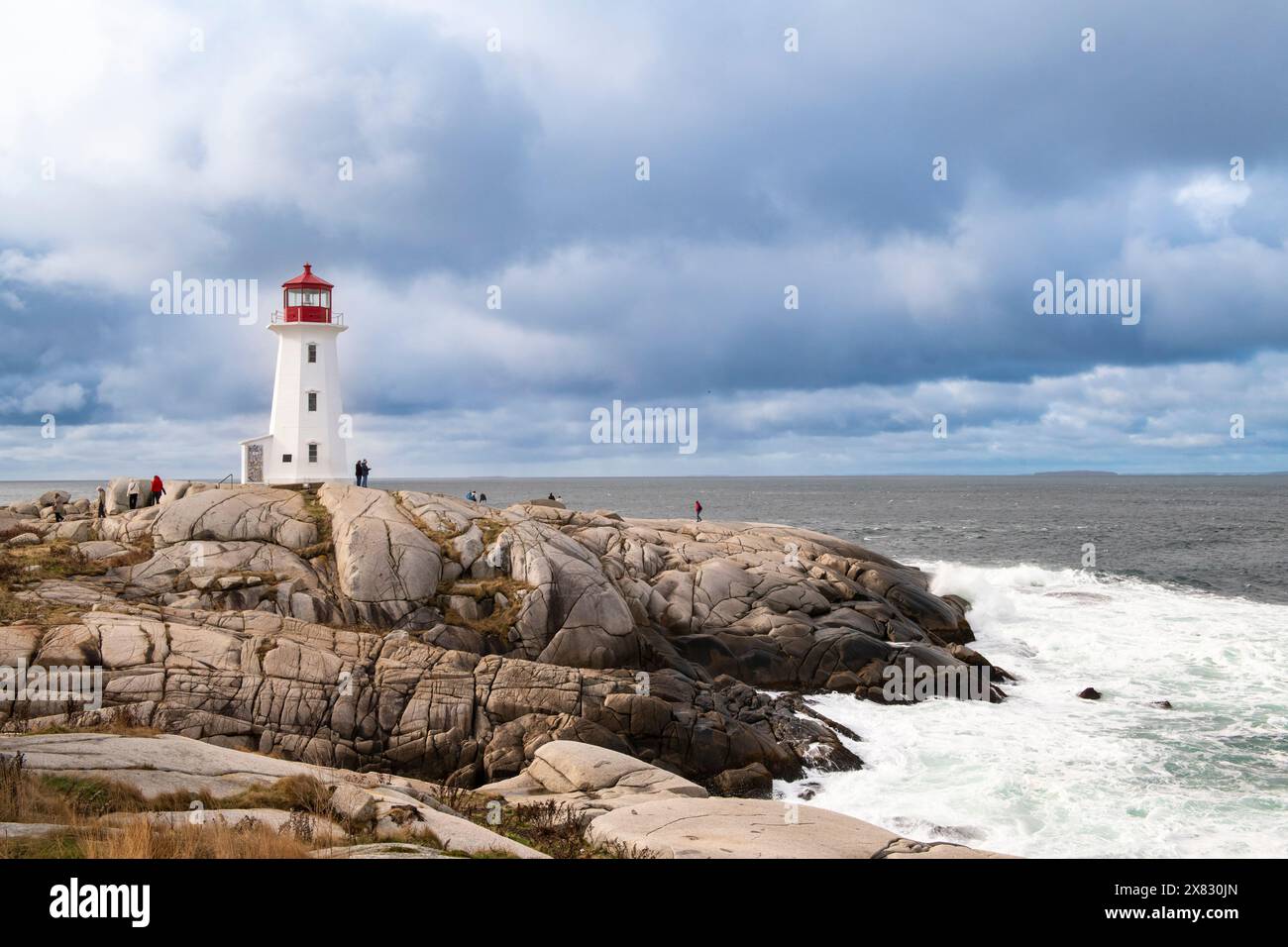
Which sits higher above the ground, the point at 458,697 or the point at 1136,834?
the point at 458,697

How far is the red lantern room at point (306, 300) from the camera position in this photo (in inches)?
1539

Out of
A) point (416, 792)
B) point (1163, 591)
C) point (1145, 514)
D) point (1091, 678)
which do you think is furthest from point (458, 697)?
point (1145, 514)

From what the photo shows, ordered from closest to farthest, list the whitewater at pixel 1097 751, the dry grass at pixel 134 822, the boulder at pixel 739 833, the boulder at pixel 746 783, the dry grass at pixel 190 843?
the dry grass at pixel 190 843
the dry grass at pixel 134 822
the boulder at pixel 739 833
the whitewater at pixel 1097 751
the boulder at pixel 746 783

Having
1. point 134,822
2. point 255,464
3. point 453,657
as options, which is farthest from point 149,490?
point 134,822

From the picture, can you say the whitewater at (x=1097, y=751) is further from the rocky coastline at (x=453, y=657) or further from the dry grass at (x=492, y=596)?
the dry grass at (x=492, y=596)

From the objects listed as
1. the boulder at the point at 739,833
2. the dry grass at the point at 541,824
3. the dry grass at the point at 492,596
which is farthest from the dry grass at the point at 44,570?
the boulder at the point at 739,833

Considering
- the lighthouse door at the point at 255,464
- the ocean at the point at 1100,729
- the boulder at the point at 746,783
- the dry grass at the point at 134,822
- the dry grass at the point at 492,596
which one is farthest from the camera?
the lighthouse door at the point at 255,464

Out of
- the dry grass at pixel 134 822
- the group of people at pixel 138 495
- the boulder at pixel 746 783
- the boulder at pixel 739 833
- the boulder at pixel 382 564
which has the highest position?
the group of people at pixel 138 495

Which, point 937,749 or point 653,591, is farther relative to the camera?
point 653,591

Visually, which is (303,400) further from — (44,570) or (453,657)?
(453,657)

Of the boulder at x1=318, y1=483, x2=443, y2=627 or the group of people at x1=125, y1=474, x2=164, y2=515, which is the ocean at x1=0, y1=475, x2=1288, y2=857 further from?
the group of people at x1=125, y1=474, x2=164, y2=515
